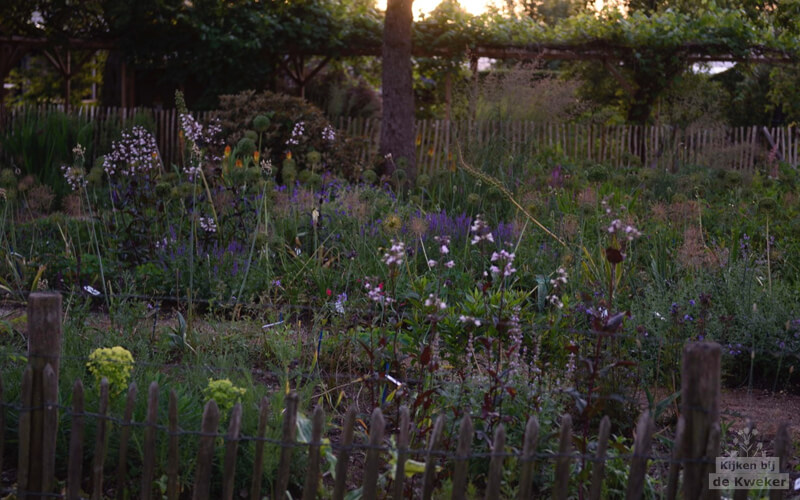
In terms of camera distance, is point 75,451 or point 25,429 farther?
point 25,429

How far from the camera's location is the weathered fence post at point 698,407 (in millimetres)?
2156

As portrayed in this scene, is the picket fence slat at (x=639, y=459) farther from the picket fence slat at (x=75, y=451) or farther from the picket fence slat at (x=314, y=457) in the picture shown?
the picket fence slat at (x=75, y=451)

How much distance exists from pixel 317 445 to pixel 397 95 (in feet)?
29.3

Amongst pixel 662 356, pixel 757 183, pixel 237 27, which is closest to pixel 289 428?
pixel 662 356

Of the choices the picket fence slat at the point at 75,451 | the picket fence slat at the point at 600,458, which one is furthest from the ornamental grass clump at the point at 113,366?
the picket fence slat at the point at 600,458

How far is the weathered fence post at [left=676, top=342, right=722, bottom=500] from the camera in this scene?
216cm

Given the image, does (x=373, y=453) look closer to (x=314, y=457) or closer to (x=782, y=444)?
(x=314, y=457)

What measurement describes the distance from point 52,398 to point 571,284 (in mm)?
2838

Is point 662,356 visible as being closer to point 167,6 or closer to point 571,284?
point 571,284

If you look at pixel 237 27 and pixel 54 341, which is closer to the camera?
pixel 54 341

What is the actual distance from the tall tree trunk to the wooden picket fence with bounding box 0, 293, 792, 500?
26.6 feet

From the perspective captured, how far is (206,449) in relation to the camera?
7.75 feet

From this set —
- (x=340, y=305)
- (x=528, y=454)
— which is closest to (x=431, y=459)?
(x=528, y=454)

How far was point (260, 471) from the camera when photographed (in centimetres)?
238
